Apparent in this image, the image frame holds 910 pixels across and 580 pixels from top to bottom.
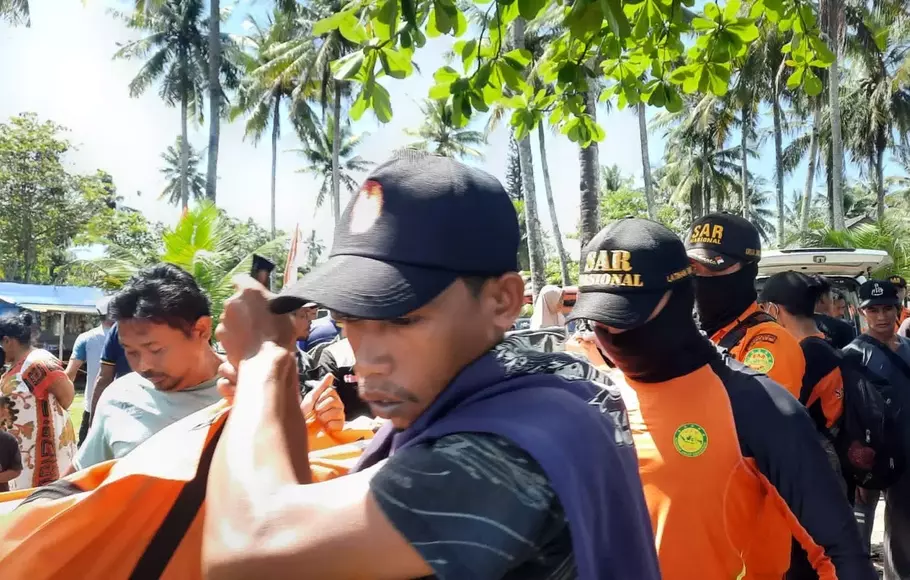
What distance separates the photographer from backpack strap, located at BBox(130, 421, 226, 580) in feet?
4.07

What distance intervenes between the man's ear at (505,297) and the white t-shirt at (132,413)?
1.69 metres

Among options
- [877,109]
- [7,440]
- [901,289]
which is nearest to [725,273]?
[7,440]

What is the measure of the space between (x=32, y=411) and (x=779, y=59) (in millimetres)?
26073

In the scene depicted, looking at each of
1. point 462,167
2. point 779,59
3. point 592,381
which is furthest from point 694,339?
point 779,59

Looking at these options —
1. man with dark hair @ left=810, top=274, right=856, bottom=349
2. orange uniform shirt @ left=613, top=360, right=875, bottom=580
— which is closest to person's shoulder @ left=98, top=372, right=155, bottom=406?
orange uniform shirt @ left=613, top=360, right=875, bottom=580

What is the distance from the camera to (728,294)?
2.98m

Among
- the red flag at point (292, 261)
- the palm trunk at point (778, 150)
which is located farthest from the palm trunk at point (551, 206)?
the red flag at point (292, 261)

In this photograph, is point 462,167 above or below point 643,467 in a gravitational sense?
above

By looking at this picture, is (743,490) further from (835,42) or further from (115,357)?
(835,42)

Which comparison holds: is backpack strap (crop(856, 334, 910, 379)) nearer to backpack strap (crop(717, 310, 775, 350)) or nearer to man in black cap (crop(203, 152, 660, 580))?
backpack strap (crop(717, 310, 775, 350))

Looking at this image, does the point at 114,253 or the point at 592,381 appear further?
the point at 114,253

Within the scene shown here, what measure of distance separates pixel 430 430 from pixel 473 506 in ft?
0.42

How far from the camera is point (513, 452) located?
885 mm

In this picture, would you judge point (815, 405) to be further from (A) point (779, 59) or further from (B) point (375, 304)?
(A) point (779, 59)
